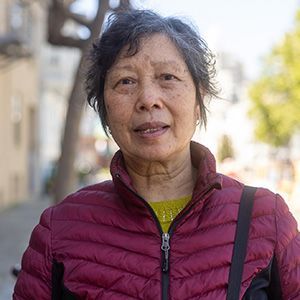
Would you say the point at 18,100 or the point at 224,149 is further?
the point at 18,100

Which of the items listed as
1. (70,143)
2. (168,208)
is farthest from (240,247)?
(70,143)

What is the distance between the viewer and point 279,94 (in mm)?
28578

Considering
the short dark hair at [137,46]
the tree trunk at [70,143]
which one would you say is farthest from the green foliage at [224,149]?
the short dark hair at [137,46]

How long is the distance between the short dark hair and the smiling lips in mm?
200

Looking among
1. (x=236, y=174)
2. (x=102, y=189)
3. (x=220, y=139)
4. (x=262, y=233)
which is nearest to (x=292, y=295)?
(x=262, y=233)

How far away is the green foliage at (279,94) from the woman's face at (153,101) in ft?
74.6

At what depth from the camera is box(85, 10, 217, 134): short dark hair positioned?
7.57 feet

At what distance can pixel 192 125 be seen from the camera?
2.32m

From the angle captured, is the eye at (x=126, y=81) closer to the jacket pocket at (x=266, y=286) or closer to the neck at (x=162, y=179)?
the neck at (x=162, y=179)

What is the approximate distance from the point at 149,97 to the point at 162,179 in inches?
11.9

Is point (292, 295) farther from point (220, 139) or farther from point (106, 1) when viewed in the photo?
point (220, 139)

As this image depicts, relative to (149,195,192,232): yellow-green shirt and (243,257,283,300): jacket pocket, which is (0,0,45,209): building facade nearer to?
(149,195,192,232): yellow-green shirt

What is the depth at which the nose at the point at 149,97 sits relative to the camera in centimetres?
221

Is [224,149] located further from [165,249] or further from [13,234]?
[165,249]
